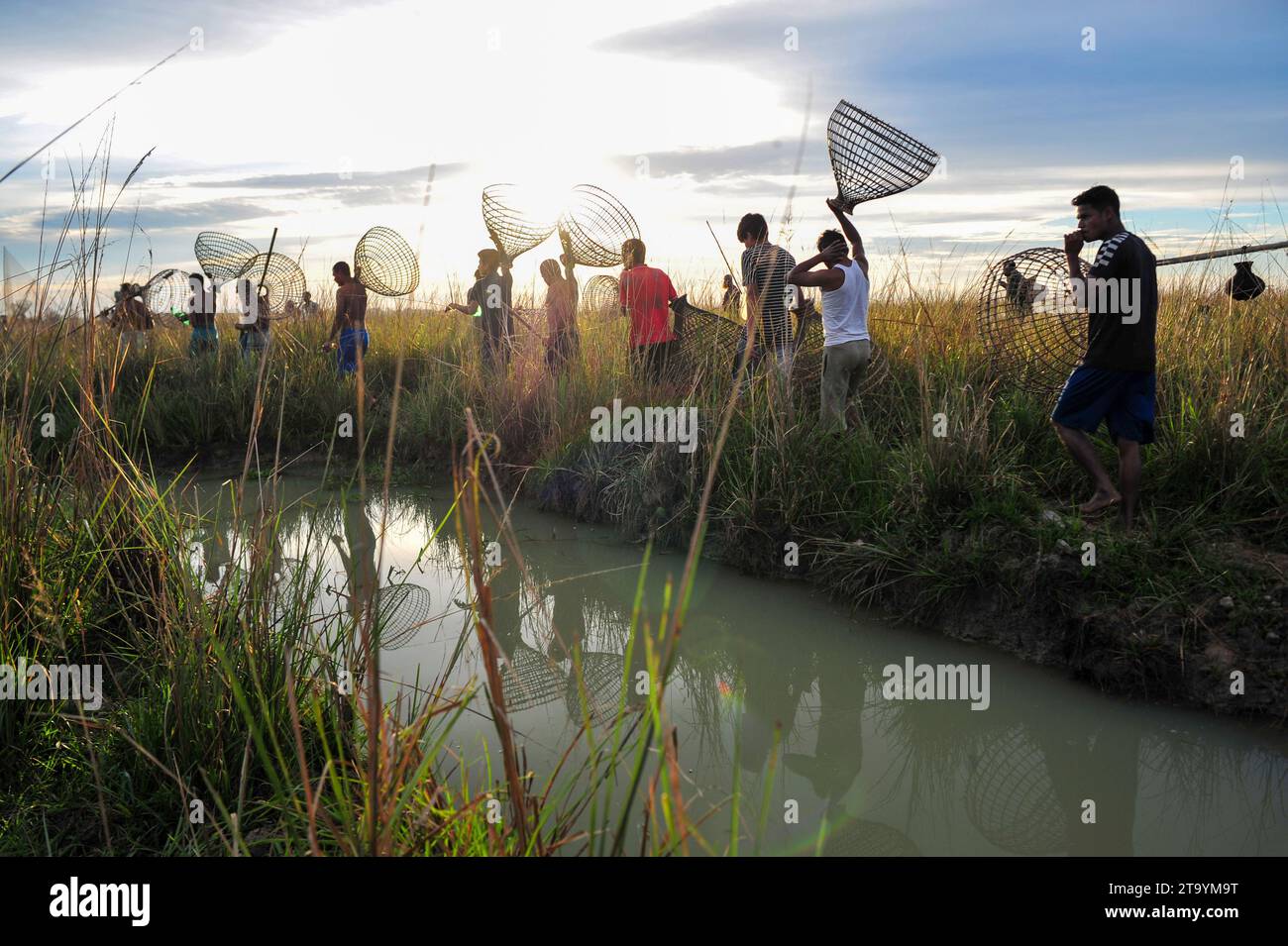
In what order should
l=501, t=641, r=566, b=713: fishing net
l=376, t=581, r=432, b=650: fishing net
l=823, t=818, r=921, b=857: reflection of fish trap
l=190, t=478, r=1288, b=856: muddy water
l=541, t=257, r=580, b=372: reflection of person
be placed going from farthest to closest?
l=541, t=257, r=580, b=372: reflection of person < l=376, t=581, r=432, b=650: fishing net < l=501, t=641, r=566, b=713: fishing net < l=190, t=478, r=1288, b=856: muddy water < l=823, t=818, r=921, b=857: reflection of fish trap

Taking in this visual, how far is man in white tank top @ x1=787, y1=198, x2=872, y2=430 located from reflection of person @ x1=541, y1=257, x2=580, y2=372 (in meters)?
2.25

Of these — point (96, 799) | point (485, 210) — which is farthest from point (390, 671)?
point (485, 210)

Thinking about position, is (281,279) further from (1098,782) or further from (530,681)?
(1098,782)

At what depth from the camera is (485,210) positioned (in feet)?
26.5

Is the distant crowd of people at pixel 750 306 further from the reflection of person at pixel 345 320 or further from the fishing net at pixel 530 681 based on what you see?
the fishing net at pixel 530 681

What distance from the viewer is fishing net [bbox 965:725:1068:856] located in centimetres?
287

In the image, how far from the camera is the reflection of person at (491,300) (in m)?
8.38

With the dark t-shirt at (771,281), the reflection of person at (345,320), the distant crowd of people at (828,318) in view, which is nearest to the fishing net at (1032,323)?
the distant crowd of people at (828,318)

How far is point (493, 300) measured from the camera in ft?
28.5

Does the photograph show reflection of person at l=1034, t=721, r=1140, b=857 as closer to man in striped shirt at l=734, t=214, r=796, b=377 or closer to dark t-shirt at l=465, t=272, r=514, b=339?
man in striped shirt at l=734, t=214, r=796, b=377

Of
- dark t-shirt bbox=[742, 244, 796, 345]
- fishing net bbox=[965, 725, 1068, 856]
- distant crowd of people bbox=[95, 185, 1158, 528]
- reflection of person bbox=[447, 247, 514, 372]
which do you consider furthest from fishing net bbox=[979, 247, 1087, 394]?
reflection of person bbox=[447, 247, 514, 372]

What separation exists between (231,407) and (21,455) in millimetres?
5390

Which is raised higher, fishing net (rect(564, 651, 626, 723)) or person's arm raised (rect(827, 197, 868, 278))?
person's arm raised (rect(827, 197, 868, 278))

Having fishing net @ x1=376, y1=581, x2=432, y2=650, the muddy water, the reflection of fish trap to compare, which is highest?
fishing net @ x1=376, y1=581, x2=432, y2=650
